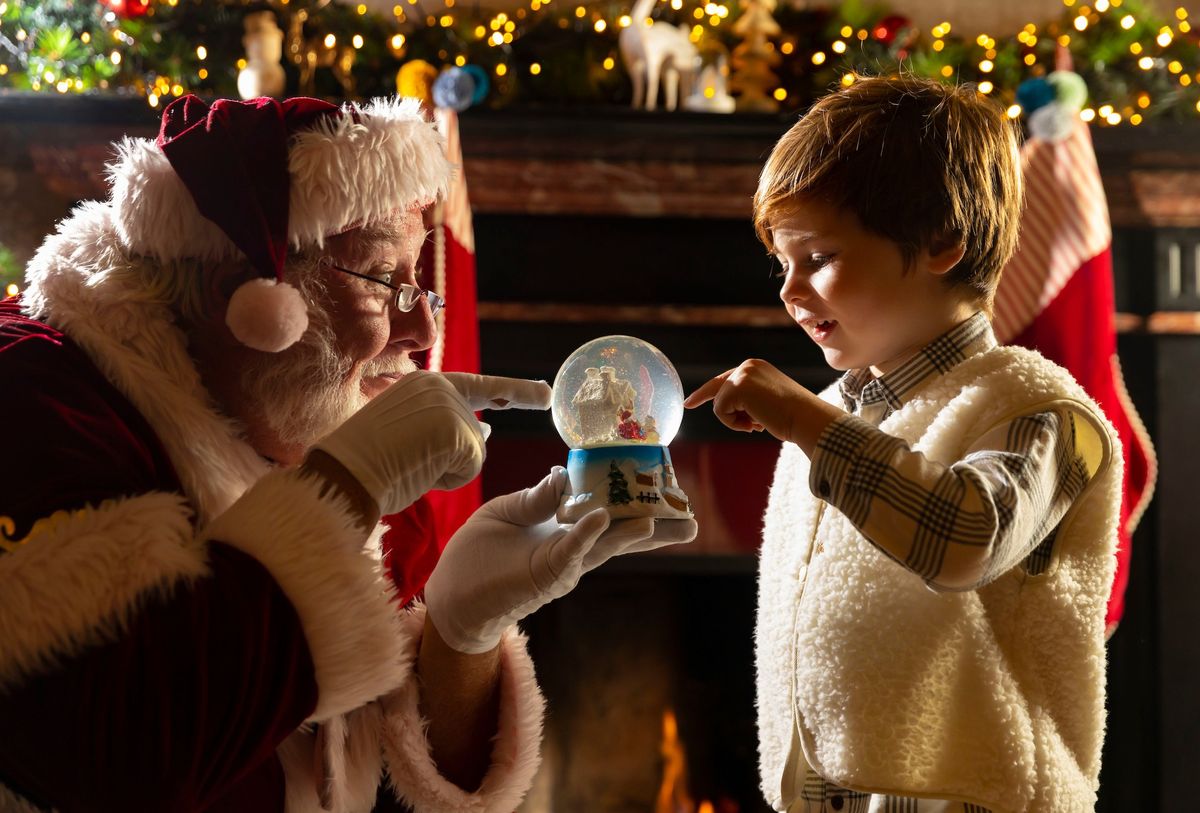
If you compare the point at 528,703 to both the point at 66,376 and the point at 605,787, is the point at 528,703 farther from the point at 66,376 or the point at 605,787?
the point at 605,787

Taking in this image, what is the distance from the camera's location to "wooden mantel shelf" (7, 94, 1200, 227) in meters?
2.94

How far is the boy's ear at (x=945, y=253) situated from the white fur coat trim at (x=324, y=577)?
0.73 m

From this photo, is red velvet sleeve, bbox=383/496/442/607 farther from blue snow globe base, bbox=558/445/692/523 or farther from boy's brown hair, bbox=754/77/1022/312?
boy's brown hair, bbox=754/77/1022/312

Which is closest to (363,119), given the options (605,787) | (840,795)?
(840,795)

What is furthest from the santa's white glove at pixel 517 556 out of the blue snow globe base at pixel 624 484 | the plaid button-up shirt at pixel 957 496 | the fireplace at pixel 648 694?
the fireplace at pixel 648 694

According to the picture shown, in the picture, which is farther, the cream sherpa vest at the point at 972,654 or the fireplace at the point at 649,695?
the fireplace at the point at 649,695

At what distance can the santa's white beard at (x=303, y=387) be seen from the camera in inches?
52.5

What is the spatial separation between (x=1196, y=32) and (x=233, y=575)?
330cm

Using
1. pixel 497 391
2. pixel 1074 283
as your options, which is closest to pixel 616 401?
pixel 497 391

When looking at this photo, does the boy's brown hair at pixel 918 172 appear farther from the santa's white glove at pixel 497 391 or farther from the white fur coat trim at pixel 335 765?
the white fur coat trim at pixel 335 765

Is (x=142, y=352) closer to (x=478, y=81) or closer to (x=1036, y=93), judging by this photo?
(x=478, y=81)

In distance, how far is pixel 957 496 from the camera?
1028mm

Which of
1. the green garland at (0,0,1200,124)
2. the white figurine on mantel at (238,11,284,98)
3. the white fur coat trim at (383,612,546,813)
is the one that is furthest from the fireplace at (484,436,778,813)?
the white fur coat trim at (383,612,546,813)

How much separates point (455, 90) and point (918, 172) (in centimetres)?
180
